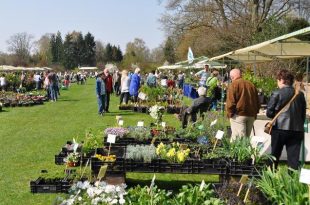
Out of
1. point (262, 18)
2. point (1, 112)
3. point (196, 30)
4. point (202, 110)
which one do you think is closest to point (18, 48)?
point (196, 30)

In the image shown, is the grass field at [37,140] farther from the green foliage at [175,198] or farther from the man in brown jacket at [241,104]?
the green foliage at [175,198]

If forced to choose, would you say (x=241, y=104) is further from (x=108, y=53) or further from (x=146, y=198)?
(x=108, y=53)

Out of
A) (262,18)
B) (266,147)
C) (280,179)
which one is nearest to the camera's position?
(280,179)

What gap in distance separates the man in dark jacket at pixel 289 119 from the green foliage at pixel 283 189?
1497 millimetres

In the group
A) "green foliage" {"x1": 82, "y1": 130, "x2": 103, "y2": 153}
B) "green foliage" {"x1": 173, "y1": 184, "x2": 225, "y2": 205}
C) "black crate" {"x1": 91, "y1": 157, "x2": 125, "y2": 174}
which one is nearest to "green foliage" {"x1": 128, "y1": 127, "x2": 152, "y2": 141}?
"green foliage" {"x1": 82, "y1": 130, "x2": 103, "y2": 153}

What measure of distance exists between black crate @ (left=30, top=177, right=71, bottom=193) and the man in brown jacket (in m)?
2.48

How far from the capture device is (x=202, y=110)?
31.3 ft

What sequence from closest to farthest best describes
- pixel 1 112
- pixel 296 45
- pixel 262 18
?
pixel 296 45, pixel 1 112, pixel 262 18

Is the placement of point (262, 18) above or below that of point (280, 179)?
above

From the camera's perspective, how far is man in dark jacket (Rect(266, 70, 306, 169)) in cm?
569

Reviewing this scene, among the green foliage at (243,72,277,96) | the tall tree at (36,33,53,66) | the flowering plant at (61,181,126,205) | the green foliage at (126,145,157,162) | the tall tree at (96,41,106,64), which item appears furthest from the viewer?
the tall tree at (96,41,106,64)

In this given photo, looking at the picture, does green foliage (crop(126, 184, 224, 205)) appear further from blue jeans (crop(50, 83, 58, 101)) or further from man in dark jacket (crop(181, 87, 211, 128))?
blue jeans (crop(50, 83, 58, 101))

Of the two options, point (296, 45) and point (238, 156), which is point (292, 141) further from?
point (296, 45)

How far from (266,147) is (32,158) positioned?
413 cm
